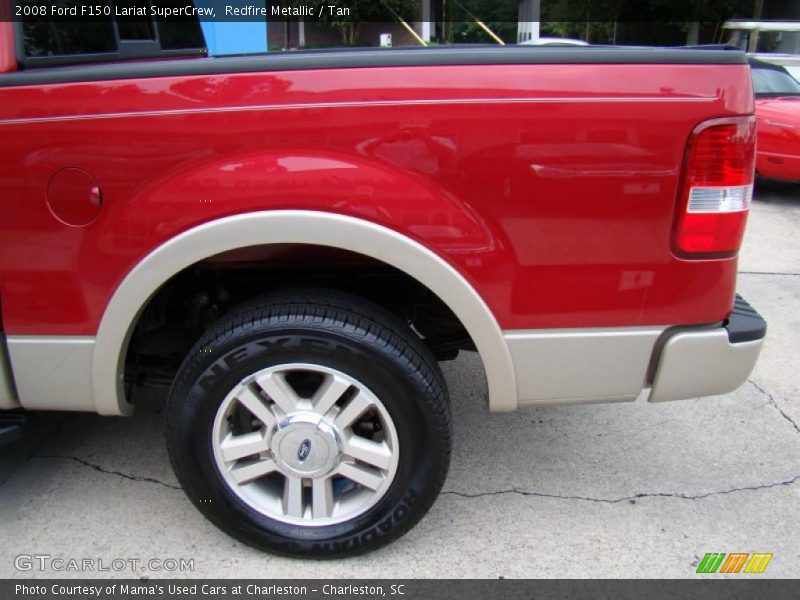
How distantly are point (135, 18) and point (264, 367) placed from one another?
5.23 ft

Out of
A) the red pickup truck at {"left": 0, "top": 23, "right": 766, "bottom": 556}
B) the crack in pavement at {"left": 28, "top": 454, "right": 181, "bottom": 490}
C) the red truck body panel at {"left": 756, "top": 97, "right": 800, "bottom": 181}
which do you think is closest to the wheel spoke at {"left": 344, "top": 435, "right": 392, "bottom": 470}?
the red pickup truck at {"left": 0, "top": 23, "right": 766, "bottom": 556}

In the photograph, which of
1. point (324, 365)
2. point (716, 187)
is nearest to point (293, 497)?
point (324, 365)

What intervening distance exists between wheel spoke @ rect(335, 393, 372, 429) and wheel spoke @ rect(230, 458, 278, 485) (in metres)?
0.29

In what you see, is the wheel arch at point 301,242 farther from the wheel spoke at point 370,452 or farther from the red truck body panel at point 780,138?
the red truck body panel at point 780,138

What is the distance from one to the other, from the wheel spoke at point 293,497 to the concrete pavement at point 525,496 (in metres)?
0.18

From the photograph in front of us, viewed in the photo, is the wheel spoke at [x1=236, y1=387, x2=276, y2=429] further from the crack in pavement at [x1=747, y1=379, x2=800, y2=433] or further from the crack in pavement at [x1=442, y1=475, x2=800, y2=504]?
the crack in pavement at [x1=747, y1=379, x2=800, y2=433]

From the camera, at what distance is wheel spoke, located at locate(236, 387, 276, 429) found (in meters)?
2.10

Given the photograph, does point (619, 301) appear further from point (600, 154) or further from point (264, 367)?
point (264, 367)

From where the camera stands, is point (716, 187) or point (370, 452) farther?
point (370, 452)

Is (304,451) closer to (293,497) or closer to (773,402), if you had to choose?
(293,497)

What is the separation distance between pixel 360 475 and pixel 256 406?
0.42 metres

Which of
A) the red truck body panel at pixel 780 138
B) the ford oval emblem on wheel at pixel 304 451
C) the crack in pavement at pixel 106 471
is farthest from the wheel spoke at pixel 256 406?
the red truck body panel at pixel 780 138

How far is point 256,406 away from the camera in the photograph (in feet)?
6.96

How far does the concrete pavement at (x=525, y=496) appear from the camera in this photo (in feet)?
7.52
